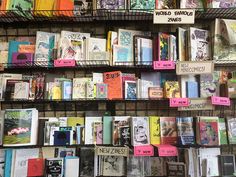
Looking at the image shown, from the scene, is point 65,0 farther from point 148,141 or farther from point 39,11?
point 148,141

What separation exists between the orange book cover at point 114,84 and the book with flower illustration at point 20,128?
645mm

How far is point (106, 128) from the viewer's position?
2334 millimetres

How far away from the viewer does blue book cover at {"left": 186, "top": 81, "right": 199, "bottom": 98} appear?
2359 mm

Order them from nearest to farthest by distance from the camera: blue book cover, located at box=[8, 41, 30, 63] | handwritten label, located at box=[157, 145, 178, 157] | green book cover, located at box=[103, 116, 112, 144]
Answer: handwritten label, located at box=[157, 145, 178, 157], green book cover, located at box=[103, 116, 112, 144], blue book cover, located at box=[8, 41, 30, 63]

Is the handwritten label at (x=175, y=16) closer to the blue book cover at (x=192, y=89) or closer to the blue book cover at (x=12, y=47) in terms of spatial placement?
the blue book cover at (x=192, y=89)

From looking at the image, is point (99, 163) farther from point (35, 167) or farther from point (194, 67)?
point (194, 67)

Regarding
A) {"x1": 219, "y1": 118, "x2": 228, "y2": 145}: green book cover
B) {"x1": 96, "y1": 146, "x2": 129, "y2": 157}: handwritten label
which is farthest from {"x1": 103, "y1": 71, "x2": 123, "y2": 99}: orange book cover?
{"x1": 219, "y1": 118, "x2": 228, "y2": 145}: green book cover

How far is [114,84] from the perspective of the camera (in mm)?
2348

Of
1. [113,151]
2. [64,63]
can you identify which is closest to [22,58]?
[64,63]

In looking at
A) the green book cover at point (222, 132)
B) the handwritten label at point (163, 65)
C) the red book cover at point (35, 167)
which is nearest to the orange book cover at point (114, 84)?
the handwritten label at point (163, 65)

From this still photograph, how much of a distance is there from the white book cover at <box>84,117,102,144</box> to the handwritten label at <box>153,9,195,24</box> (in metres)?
0.94

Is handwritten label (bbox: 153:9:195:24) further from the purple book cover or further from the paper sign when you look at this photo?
the purple book cover

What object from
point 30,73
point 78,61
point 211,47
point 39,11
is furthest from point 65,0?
point 211,47

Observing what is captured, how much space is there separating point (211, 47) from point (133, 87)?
0.75 metres
